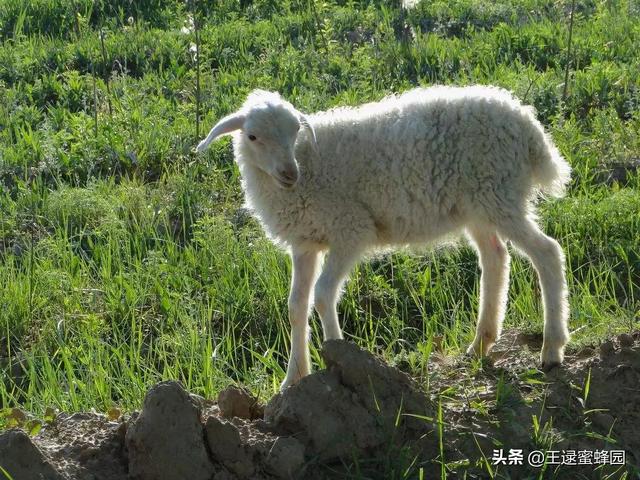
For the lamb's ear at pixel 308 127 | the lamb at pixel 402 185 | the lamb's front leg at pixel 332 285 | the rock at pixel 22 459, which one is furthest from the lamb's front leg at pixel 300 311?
the rock at pixel 22 459

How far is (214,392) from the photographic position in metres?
5.61

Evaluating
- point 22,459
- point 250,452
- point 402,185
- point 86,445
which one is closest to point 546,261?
point 402,185

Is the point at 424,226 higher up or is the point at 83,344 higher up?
the point at 424,226

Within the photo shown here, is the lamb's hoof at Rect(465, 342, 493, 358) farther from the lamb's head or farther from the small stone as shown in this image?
the lamb's head

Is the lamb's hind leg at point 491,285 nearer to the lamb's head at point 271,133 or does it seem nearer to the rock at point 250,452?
the lamb's head at point 271,133

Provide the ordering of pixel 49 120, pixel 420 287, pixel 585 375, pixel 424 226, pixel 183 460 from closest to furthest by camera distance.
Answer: pixel 183 460, pixel 585 375, pixel 424 226, pixel 420 287, pixel 49 120

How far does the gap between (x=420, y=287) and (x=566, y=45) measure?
13.6 feet

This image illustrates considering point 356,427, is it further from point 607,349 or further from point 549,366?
point 607,349

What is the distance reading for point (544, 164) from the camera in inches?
224

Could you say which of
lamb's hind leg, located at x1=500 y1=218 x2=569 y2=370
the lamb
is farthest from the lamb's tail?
lamb's hind leg, located at x1=500 y1=218 x2=569 y2=370

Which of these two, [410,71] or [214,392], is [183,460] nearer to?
[214,392]

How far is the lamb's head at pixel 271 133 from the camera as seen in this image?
564cm

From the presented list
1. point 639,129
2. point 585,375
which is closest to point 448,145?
point 585,375

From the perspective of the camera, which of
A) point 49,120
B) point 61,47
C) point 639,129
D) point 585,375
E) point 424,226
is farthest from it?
point 61,47
